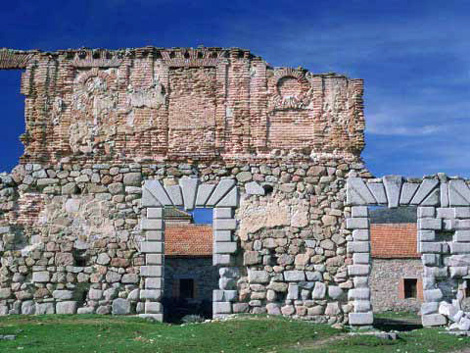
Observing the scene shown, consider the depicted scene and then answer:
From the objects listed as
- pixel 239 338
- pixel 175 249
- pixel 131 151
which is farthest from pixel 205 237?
pixel 239 338

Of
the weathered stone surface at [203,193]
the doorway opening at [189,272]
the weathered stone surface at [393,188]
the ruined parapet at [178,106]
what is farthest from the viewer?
the doorway opening at [189,272]

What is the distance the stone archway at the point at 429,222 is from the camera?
14.1 metres

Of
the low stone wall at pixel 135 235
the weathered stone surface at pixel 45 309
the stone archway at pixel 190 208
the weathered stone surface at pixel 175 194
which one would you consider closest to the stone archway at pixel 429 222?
the low stone wall at pixel 135 235

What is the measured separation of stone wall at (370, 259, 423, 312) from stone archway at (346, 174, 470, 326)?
14752 millimetres

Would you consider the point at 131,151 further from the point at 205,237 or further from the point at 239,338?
the point at 205,237

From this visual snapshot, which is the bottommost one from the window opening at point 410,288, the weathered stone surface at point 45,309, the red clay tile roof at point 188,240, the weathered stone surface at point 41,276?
the window opening at point 410,288

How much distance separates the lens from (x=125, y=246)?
14031mm

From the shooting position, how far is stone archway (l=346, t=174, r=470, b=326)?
14.1 meters

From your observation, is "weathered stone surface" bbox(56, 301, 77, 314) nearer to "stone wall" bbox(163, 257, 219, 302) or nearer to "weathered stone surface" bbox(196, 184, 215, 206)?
"weathered stone surface" bbox(196, 184, 215, 206)

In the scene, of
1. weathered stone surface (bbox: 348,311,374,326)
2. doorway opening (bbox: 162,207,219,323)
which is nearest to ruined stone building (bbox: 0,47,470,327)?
weathered stone surface (bbox: 348,311,374,326)

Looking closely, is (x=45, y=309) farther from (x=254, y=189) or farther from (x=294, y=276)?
(x=294, y=276)

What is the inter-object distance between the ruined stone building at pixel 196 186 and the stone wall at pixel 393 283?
1492cm

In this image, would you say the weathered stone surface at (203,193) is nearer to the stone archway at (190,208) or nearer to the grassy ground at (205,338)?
the stone archway at (190,208)

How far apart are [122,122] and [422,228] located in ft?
21.9
